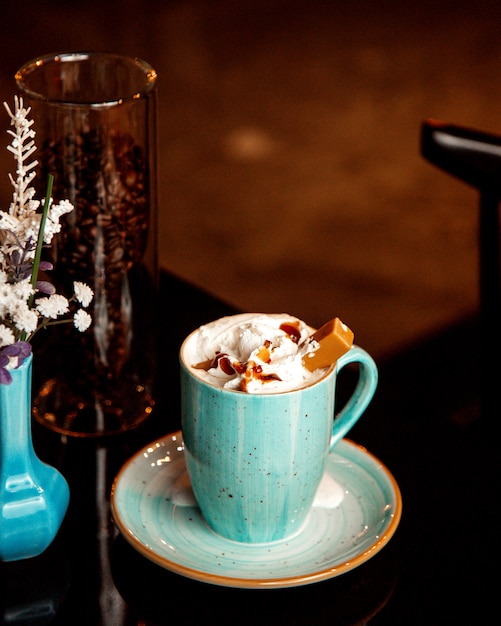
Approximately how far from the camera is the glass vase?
856 millimetres

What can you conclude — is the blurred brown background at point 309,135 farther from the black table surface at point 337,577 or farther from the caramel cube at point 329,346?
the caramel cube at point 329,346

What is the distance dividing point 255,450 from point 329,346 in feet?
0.31

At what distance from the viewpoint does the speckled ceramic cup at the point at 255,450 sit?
0.67 meters

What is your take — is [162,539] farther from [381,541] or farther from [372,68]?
[372,68]

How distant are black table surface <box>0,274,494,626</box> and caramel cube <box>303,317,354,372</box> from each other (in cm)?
17

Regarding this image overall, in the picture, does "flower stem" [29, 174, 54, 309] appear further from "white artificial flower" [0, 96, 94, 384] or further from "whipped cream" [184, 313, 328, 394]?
"whipped cream" [184, 313, 328, 394]

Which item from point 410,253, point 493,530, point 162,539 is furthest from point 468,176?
point 410,253

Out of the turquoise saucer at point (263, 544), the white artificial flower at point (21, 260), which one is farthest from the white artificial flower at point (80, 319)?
the turquoise saucer at point (263, 544)

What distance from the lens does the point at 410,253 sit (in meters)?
2.89

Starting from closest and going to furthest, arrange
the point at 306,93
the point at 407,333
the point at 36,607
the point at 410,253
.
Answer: the point at 36,607 < the point at 407,333 < the point at 410,253 < the point at 306,93

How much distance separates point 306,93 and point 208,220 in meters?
0.59

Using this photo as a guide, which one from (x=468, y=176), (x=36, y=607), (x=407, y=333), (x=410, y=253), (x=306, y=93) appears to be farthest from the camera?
(x=306, y=93)

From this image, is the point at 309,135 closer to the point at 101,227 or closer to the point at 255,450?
the point at 101,227

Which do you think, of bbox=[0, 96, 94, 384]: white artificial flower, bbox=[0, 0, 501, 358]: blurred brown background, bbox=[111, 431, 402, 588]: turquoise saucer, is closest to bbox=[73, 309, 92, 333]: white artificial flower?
bbox=[0, 96, 94, 384]: white artificial flower
